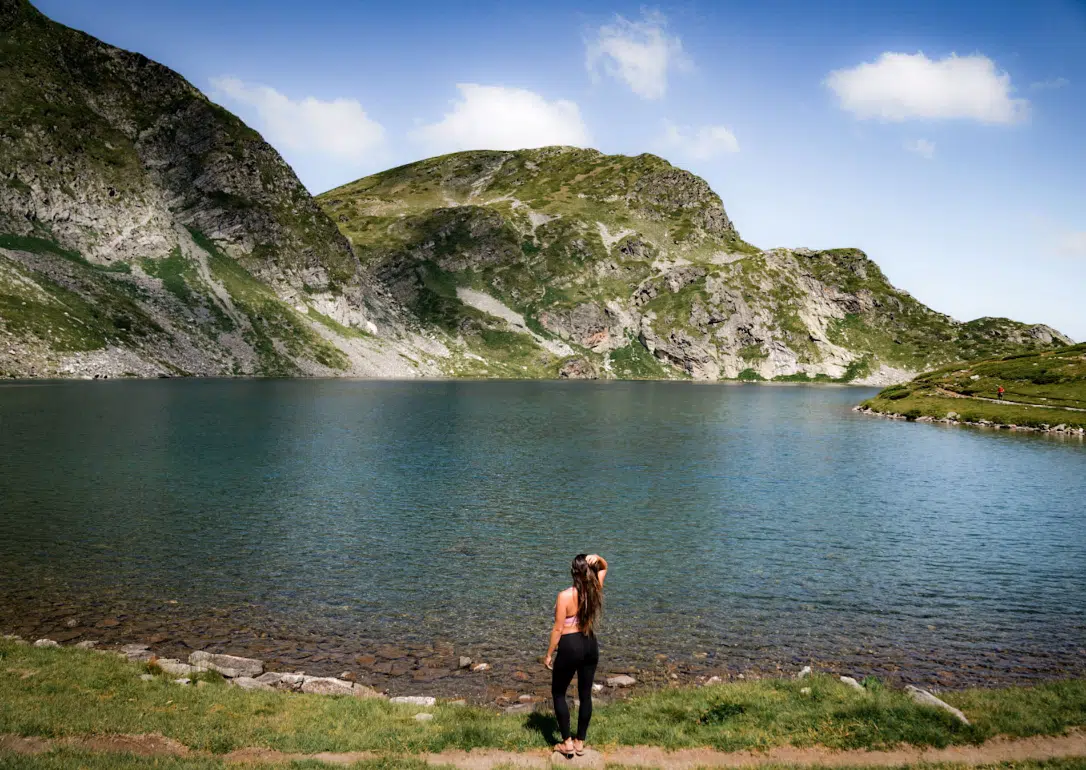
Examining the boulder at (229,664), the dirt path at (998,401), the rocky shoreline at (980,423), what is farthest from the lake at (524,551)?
the dirt path at (998,401)

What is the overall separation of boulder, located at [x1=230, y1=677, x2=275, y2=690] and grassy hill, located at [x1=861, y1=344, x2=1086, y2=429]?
12585 centimetres

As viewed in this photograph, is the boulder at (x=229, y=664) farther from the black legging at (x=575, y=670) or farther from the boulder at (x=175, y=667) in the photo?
the black legging at (x=575, y=670)

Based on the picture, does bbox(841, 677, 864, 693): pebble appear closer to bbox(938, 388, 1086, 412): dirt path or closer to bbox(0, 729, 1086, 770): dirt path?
bbox(0, 729, 1086, 770): dirt path

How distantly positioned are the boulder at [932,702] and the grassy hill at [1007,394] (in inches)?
4528

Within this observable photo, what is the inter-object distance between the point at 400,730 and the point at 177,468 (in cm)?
→ 4891

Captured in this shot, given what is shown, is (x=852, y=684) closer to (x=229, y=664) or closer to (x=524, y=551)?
(x=229, y=664)

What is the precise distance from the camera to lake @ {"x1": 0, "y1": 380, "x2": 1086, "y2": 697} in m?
26.0

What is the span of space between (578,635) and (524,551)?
23.5 metres

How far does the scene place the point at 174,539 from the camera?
37.9m

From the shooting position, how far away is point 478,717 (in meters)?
18.6

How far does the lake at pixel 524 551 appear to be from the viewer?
25953 mm

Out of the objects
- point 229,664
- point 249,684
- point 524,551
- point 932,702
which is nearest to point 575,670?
point 932,702

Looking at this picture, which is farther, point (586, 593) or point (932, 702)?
point (932, 702)

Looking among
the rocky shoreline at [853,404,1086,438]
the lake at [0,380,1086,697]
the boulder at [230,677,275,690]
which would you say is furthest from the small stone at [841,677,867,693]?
the rocky shoreline at [853,404,1086,438]
